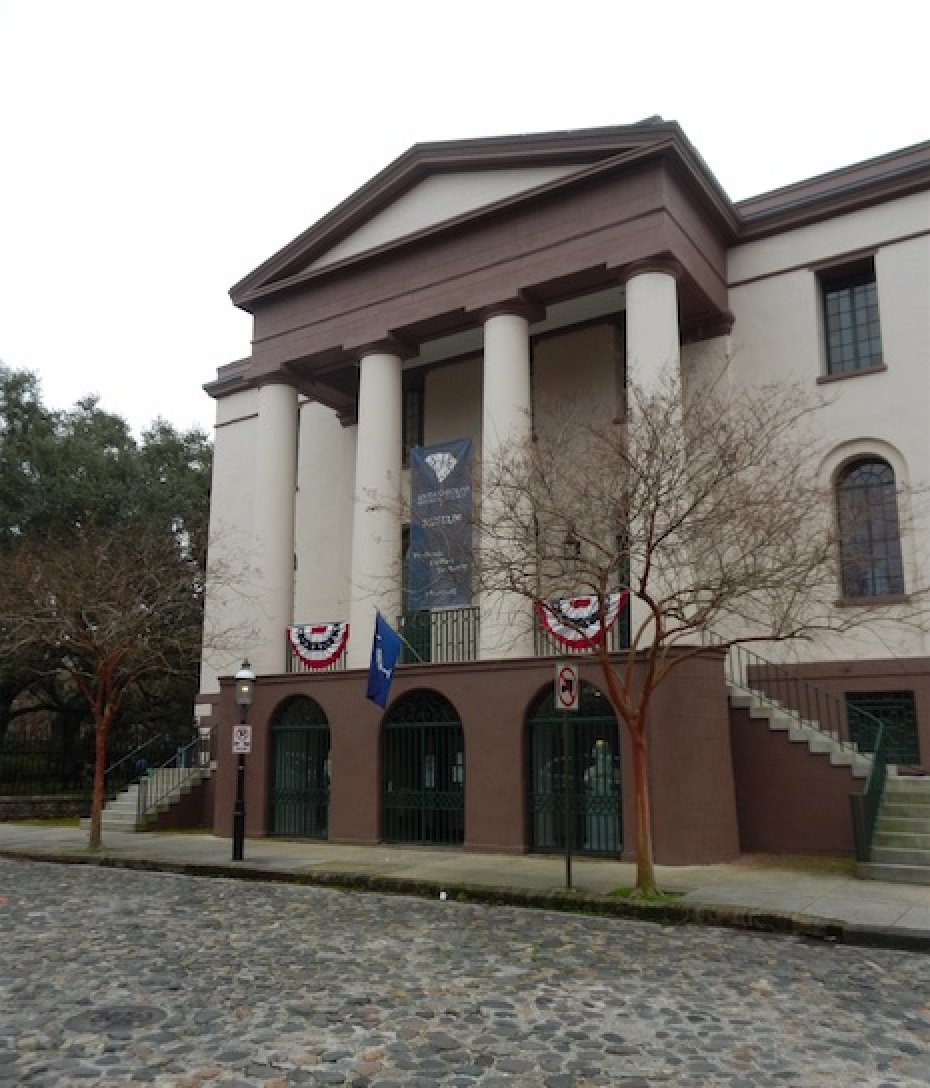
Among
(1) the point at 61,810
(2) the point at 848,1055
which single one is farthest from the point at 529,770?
(1) the point at 61,810

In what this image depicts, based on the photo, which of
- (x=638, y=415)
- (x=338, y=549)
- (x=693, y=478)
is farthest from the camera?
(x=338, y=549)

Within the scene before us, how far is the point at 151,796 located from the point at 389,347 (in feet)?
38.1

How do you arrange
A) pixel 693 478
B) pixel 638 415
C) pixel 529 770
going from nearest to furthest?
pixel 693 478
pixel 638 415
pixel 529 770

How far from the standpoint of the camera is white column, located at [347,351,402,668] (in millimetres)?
19453

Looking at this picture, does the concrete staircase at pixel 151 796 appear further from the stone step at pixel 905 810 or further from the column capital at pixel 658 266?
the stone step at pixel 905 810

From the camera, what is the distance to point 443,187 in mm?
20922

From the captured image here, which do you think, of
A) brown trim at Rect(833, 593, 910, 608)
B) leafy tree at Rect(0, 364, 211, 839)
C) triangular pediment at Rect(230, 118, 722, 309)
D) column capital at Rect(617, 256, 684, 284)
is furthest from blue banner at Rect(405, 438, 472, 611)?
leafy tree at Rect(0, 364, 211, 839)

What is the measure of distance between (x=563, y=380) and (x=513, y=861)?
10678mm

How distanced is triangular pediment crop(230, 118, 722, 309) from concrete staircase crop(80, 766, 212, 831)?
1111cm

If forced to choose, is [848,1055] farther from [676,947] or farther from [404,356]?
[404,356]

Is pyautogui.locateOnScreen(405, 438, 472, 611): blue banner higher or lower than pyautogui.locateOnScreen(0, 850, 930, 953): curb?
higher

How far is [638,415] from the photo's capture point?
1473cm

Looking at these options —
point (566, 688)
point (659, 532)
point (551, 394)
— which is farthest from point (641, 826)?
point (551, 394)

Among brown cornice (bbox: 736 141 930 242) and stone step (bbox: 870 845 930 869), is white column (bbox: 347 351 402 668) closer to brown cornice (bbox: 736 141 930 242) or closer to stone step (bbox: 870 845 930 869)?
brown cornice (bbox: 736 141 930 242)
